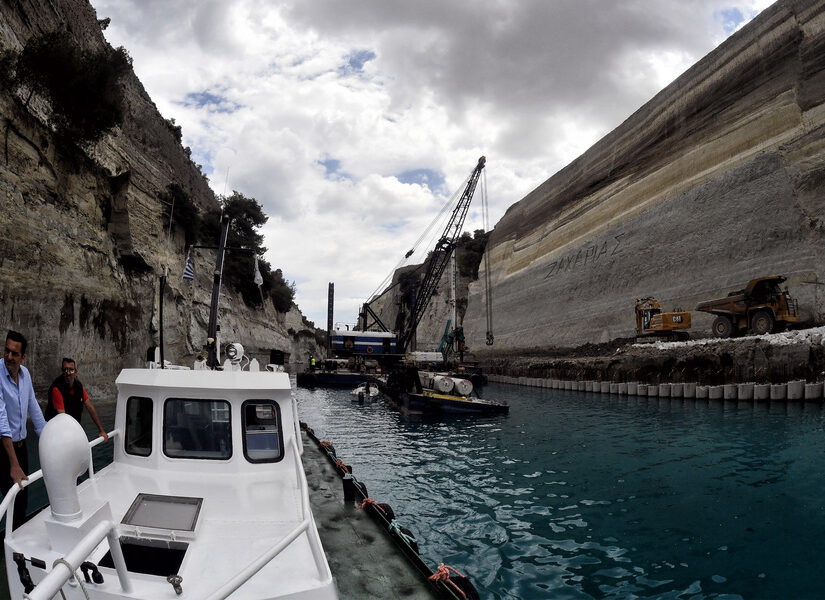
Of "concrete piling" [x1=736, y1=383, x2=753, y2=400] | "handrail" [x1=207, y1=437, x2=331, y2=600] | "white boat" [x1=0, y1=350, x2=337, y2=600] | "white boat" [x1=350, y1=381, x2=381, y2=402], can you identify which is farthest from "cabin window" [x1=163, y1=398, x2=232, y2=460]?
"white boat" [x1=350, y1=381, x2=381, y2=402]

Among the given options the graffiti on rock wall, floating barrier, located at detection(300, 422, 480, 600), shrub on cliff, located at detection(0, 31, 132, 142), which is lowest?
floating barrier, located at detection(300, 422, 480, 600)

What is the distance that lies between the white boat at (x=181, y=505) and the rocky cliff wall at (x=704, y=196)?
114 feet

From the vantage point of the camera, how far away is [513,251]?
72938 mm

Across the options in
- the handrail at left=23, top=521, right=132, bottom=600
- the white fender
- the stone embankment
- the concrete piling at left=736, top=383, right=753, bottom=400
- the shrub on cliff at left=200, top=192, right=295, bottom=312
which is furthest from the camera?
the shrub on cliff at left=200, top=192, right=295, bottom=312

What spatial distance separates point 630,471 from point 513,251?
2442 inches

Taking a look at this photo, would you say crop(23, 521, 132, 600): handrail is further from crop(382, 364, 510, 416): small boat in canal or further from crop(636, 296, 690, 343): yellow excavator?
crop(636, 296, 690, 343): yellow excavator

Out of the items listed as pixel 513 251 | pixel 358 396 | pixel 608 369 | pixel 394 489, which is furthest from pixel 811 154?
pixel 513 251

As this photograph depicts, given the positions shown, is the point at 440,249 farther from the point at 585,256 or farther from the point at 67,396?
the point at 67,396

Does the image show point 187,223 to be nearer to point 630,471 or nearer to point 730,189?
point 630,471

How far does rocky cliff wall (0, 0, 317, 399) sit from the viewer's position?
667 inches

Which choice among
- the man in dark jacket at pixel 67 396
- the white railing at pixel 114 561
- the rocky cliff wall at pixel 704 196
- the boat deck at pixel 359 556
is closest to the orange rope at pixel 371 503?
the boat deck at pixel 359 556

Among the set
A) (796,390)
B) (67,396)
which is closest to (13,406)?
(67,396)

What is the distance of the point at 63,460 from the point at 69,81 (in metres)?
22.4

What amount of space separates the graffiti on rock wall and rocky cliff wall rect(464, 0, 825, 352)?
0.51 feet
